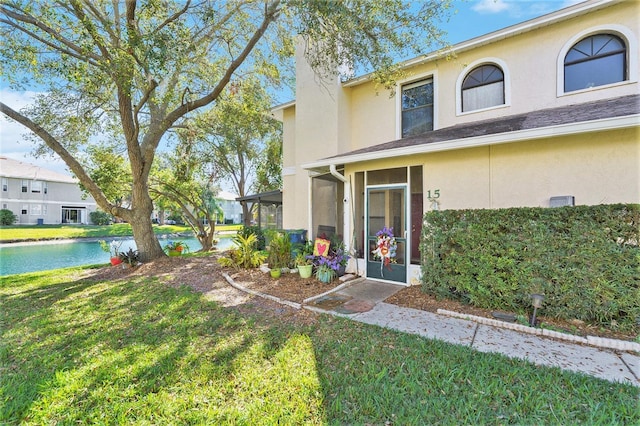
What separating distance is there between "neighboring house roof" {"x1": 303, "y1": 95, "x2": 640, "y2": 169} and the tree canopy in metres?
2.47

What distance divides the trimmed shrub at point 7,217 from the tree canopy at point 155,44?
94.6ft

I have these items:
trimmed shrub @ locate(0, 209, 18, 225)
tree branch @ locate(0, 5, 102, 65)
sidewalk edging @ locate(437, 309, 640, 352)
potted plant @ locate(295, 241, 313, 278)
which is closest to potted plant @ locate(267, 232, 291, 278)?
potted plant @ locate(295, 241, 313, 278)

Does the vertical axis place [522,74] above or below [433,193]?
above

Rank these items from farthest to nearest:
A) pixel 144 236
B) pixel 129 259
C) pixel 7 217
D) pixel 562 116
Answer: pixel 7 217, pixel 144 236, pixel 129 259, pixel 562 116

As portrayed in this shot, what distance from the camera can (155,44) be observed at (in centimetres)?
589

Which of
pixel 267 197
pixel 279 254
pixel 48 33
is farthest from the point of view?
pixel 267 197

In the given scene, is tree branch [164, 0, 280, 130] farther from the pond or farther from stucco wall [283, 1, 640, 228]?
the pond

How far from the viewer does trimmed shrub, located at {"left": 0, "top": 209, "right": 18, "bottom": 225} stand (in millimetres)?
27328

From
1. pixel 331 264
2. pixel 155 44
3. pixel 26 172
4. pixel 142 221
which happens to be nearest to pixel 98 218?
pixel 26 172

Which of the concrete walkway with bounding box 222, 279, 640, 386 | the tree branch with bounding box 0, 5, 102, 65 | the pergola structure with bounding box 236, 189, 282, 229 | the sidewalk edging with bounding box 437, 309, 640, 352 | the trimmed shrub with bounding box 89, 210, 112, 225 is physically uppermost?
the tree branch with bounding box 0, 5, 102, 65

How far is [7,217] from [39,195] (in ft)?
17.1

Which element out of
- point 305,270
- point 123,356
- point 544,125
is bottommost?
point 123,356

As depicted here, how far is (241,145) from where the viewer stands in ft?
56.0

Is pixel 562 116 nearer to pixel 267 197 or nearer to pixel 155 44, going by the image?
pixel 155 44
